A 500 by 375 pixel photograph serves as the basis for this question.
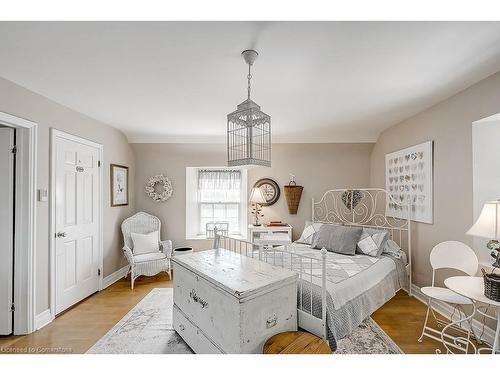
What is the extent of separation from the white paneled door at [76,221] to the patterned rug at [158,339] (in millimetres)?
843

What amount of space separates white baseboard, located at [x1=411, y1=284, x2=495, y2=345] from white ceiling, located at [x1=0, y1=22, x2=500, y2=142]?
2242 mm

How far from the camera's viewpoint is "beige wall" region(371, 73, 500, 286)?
7.48 feet

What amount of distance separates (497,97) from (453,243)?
4.48 ft

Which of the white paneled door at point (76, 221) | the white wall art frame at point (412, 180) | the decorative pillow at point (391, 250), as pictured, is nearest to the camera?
the white paneled door at point (76, 221)

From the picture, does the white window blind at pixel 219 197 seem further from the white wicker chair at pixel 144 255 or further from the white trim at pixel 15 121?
the white trim at pixel 15 121

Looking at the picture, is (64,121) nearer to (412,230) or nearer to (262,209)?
(262,209)

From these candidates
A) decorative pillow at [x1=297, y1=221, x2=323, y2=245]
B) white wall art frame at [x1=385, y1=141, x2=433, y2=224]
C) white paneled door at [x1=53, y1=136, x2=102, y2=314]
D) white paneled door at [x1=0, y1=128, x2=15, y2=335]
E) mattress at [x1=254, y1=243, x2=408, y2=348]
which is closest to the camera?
mattress at [x1=254, y1=243, x2=408, y2=348]

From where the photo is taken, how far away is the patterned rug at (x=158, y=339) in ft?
6.93

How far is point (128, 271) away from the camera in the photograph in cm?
395

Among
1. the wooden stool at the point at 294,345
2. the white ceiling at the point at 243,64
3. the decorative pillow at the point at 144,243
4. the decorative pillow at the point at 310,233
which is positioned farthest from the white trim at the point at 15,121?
the decorative pillow at the point at 310,233

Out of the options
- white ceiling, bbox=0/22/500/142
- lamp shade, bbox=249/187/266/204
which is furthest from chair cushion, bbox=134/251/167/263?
white ceiling, bbox=0/22/500/142

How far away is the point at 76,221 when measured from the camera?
3.03 metres

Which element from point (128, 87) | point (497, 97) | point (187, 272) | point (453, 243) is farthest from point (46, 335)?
point (497, 97)

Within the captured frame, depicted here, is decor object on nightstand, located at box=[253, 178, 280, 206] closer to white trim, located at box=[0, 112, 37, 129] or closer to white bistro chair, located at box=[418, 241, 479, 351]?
white bistro chair, located at box=[418, 241, 479, 351]
